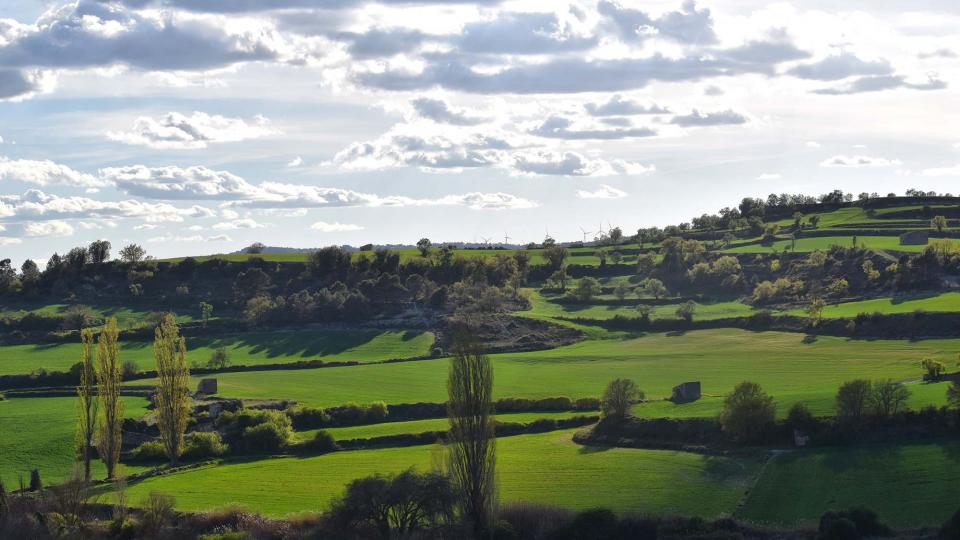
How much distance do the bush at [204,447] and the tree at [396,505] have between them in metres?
33.1

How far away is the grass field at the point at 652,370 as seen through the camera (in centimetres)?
10450

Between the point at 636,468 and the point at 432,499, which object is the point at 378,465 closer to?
the point at 636,468

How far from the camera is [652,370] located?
116812 millimetres

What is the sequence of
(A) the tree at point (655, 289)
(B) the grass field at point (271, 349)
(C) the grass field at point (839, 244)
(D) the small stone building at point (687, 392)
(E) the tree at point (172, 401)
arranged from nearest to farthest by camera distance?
(E) the tree at point (172, 401)
(D) the small stone building at point (687, 392)
(B) the grass field at point (271, 349)
(A) the tree at point (655, 289)
(C) the grass field at point (839, 244)

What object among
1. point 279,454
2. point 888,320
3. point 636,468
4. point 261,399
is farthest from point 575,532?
point 888,320

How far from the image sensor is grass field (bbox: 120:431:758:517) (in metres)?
67.3

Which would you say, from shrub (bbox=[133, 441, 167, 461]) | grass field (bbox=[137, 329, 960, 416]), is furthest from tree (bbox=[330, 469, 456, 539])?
grass field (bbox=[137, 329, 960, 416])

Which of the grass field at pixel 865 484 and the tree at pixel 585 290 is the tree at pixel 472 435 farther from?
the tree at pixel 585 290

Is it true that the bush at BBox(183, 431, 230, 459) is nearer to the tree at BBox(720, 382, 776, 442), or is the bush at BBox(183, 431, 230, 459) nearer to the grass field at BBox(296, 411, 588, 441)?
the grass field at BBox(296, 411, 588, 441)

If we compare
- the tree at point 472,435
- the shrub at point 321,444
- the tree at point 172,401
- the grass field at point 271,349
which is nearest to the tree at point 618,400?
the shrub at point 321,444

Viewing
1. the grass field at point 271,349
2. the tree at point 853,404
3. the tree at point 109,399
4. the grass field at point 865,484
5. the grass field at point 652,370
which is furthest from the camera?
the grass field at point 271,349

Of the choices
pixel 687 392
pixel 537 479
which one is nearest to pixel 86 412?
pixel 537 479

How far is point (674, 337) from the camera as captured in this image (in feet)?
461

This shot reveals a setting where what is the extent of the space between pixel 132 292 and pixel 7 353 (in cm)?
4335
